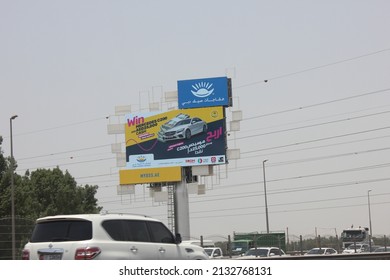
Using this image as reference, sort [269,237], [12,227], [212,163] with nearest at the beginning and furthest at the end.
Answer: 1. [12,227]
2. [269,237]
3. [212,163]

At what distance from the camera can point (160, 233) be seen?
17.7 metres

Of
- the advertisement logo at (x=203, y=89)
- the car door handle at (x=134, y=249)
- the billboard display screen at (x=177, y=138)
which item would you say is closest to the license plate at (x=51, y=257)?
the car door handle at (x=134, y=249)

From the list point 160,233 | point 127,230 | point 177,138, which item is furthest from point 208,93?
point 127,230

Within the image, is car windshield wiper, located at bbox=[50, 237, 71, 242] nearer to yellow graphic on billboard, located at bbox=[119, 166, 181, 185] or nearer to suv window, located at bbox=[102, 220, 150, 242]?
suv window, located at bbox=[102, 220, 150, 242]

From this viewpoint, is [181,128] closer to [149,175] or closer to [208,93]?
[208,93]

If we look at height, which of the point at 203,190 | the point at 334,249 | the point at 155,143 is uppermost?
the point at 155,143

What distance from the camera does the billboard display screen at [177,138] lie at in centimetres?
7212

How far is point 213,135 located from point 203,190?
246 inches

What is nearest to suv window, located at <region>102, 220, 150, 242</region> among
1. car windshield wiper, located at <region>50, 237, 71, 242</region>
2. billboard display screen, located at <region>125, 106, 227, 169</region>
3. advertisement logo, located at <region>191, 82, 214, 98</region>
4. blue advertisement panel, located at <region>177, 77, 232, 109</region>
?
car windshield wiper, located at <region>50, 237, 71, 242</region>

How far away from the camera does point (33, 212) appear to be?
247 ft

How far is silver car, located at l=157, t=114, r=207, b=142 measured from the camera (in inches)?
2867

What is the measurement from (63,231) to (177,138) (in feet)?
189

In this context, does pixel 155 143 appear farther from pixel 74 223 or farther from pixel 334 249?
pixel 74 223
